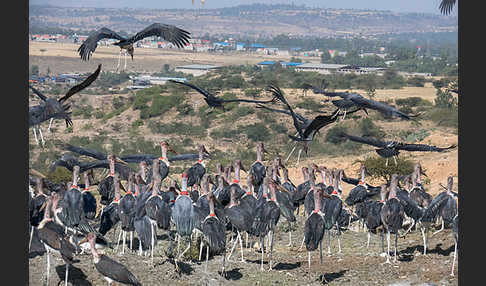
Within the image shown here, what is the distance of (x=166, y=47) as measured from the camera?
12762 cm

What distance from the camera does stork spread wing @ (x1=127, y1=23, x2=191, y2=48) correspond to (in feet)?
58.2

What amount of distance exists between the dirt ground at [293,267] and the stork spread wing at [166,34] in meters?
4.38

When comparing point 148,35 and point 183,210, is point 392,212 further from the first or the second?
point 148,35

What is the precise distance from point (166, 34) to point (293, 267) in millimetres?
5724

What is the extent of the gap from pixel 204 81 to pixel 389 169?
43.4 meters

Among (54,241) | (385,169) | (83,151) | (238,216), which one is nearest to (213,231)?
(238,216)

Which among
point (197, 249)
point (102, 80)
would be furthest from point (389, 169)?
point (102, 80)

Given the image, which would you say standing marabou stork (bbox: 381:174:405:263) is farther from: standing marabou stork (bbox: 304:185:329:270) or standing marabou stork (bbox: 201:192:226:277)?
standing marabou stork (bbox: 201:192:226:277)

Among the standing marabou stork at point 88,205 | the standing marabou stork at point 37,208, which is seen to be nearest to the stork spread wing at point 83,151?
the standing marabou stork at point 88,205

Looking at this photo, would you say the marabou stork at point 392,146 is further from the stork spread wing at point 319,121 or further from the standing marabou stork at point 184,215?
the standing marabou stork at point 184,215

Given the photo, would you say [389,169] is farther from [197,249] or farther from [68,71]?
[68,71]

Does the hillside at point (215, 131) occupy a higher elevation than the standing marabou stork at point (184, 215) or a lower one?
lower

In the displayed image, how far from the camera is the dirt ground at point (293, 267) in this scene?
609 inches
